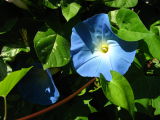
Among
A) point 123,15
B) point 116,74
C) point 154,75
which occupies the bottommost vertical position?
point 154,75

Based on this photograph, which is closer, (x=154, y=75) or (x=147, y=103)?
(x=147, y=103)

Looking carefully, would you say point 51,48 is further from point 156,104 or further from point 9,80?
point 156,104

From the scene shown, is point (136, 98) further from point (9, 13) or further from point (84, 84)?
point (9, 13)

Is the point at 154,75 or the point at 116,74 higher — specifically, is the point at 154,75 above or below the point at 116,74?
below

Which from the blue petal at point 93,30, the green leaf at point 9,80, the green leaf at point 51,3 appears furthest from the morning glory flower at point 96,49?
the green leaf at point 9,80

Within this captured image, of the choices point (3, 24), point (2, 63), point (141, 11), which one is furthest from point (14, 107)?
point (141, 11)

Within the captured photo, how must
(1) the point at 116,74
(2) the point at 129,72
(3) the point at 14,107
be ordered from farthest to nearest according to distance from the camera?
1. (3) the point at 14,107
2. (2) the point at 129,72
3. (1) the point at 116,74
